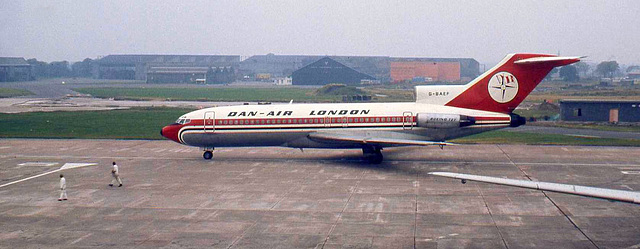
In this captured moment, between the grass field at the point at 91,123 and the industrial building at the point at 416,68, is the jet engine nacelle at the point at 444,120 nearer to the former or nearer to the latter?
the grass field at the point at 91,123

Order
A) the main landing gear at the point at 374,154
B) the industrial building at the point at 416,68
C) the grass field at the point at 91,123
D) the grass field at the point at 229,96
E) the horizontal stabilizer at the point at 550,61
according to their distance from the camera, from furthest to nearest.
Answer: the industrial building at the point at 416,68
the grass field at the point at 229,96
the grass field at the point at 91,123
the main landing gear at the point at 374,154
the horizontal stabilizer at the point at 550,61

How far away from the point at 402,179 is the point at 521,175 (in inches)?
231

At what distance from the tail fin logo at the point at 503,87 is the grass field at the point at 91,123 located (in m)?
25.2

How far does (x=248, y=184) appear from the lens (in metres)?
26.1

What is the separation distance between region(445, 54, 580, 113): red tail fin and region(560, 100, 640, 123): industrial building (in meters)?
22.3

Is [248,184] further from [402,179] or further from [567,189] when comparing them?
[567,189]

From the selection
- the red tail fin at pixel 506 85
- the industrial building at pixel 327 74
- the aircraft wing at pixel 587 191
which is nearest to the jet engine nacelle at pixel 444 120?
the red tail fin at pixel 506 85

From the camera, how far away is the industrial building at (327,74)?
130500mm

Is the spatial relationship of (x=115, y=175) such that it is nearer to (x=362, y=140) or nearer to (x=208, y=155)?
(x=208, y=155)

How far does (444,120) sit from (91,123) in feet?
119

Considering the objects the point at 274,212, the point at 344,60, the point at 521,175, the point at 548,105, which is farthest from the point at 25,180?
the point at 344,60

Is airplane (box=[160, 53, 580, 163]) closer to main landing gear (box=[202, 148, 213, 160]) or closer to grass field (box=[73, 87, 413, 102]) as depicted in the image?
main landing gear (box=[202, 148, 213, 160])

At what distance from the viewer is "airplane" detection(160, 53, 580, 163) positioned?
1195 inches

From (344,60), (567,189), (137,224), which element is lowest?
(137,224)
